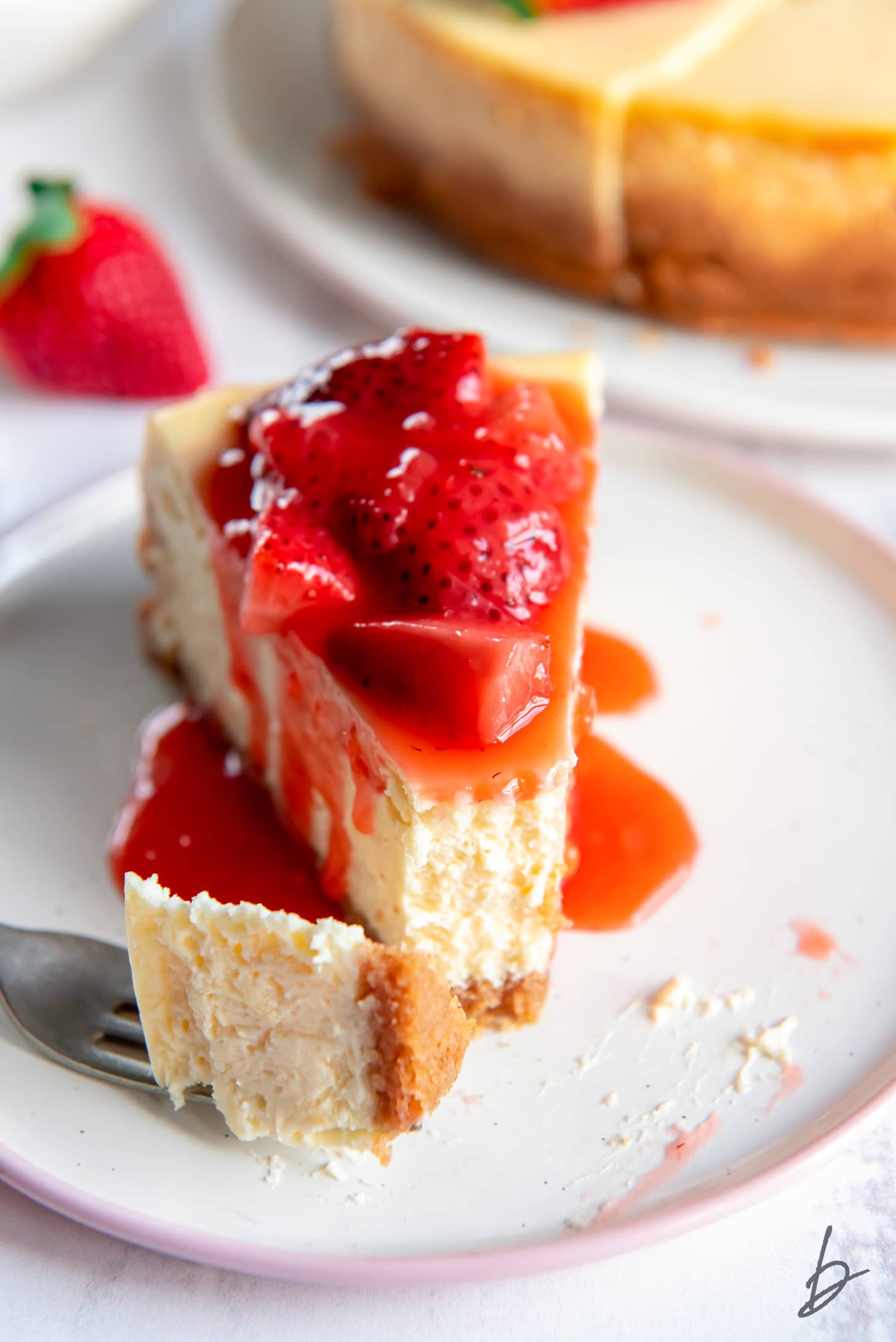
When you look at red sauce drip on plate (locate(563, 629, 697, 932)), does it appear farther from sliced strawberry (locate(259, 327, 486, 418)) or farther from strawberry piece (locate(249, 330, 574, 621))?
sliced strawberry (locate(259, 327, 486, 418))

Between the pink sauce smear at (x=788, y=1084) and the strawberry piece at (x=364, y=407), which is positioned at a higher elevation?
the strawberry piece at (x=364, y=407)

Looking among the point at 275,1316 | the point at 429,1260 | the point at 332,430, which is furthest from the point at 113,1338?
the point at 332,430

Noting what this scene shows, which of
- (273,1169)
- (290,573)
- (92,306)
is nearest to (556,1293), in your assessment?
(273,1169)

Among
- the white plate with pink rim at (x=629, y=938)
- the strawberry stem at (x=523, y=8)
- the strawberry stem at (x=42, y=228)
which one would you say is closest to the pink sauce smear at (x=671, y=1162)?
the white plate with pink rim at (x=629, y=938)

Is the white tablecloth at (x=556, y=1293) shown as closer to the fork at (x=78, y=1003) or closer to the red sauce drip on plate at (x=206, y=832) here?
the fork at (x=78, y=1003)

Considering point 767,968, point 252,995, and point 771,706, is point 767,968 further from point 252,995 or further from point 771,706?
point 252,995

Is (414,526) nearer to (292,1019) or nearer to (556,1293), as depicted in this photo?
(292,1019)

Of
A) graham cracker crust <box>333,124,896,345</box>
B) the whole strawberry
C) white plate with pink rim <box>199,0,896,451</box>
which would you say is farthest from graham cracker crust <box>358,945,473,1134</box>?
graham cracker crust <box>333,124,896,345</box>
